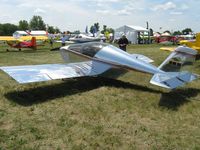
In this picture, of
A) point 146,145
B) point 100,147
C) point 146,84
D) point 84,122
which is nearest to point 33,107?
point 84,122

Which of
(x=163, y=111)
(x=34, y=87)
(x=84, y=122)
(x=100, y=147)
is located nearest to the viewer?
(x=100, y=147)

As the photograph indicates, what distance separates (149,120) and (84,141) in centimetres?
171

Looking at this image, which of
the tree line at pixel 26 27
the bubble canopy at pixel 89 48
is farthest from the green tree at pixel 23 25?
the bubble canopy at pixel 89 48

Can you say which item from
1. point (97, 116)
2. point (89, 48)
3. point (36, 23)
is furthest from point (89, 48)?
point (36, 23)

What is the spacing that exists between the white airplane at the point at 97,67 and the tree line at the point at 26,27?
94.7 metres

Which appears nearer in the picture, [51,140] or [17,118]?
[51,140]

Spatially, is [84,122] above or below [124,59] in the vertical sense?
below

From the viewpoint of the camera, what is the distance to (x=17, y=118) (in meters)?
5.72

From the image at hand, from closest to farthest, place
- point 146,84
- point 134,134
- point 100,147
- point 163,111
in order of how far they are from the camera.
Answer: point 100,147 < point 134,134 < point 163,111 < point 146,84

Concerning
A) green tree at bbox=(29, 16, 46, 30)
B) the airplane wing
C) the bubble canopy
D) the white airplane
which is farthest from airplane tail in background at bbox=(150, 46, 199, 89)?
green tree at bbox=(29, 16, 46, 30)

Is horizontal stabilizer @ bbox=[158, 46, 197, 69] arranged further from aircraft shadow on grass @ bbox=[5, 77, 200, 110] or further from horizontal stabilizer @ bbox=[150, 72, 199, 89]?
aircraft shadow on grass @ bbox=[5, 77, 200, 110]

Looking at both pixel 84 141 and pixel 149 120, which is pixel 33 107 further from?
pixel 149 120

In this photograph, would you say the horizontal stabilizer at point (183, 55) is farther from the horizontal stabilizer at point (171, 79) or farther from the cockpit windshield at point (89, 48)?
the cockpit windshield at point (89, 48)

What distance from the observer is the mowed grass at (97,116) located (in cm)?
473
